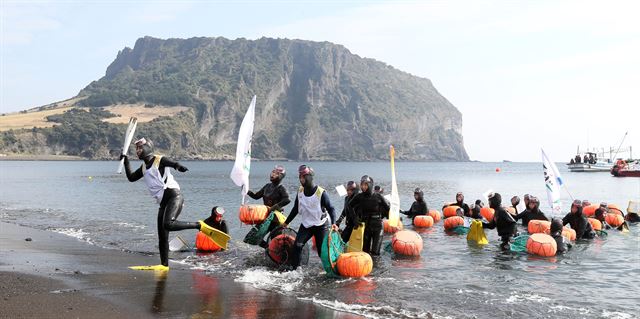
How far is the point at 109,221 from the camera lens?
87.5 ft

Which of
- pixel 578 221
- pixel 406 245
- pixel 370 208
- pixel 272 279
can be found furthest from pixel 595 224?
pixel 272 279

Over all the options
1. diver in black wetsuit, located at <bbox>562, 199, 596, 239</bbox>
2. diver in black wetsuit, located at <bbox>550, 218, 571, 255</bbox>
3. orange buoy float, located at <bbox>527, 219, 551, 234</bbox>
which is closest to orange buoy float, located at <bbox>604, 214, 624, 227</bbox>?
diver in black wetsuit, located at <bbox>562, 199, 596, 239</bbox>

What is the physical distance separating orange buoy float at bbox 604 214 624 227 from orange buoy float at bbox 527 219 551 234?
7.08m

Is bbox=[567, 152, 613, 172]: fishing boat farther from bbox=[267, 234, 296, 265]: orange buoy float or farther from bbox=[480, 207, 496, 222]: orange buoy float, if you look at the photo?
Result: bbox=[267, 234, 296, 265]: orange buoy float

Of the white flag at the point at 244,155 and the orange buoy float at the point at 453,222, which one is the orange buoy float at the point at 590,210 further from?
the white flag at the point at 244,155

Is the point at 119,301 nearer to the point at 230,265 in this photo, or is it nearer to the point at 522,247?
the point at 230,265

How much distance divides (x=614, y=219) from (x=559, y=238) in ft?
30.7

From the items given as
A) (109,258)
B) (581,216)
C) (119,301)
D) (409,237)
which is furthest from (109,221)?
(581,216)

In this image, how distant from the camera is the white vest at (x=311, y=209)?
11.9 m

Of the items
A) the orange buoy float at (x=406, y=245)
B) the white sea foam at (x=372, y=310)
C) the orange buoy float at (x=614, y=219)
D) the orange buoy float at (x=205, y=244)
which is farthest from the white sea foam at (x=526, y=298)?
the orange buoy float at (x=614, y=219)

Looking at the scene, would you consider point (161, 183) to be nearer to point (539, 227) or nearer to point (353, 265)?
point (353, 265)

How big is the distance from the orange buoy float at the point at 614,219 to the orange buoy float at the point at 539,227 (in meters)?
7.08

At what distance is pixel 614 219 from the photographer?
24.5 m

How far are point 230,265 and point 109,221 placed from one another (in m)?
14.9
